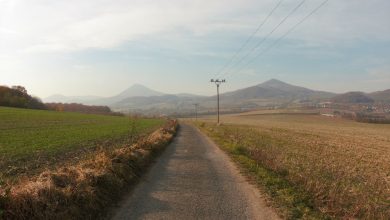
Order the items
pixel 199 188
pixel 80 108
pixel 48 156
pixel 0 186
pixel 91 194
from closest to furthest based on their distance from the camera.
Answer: pixel 0 186, pixel 91 194, pixel 199 188, pixel 48 156, pixel 80 108

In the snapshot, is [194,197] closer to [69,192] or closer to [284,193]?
[284,193]

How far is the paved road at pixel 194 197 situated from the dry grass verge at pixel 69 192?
0.59 metres

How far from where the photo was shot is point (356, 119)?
134 meters

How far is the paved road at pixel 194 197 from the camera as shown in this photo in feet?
32.1

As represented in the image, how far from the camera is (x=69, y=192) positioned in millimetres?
9359

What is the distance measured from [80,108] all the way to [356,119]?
11356cm

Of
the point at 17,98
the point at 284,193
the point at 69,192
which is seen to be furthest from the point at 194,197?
the point at 17,98

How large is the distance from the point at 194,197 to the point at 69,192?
3830mm

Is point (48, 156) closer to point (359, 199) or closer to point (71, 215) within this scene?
point (71, 215)

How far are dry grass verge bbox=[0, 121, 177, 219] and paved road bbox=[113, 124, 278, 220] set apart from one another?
59cm

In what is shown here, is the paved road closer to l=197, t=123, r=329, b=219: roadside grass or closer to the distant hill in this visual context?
l=197, t=123, r=329, b=219: roadside grass

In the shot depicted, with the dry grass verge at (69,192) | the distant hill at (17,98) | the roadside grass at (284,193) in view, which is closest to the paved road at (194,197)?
the roadside grass at (284,193)

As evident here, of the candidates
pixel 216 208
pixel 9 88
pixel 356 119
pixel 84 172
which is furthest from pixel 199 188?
pixel 356 119

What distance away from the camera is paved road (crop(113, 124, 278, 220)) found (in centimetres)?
978
